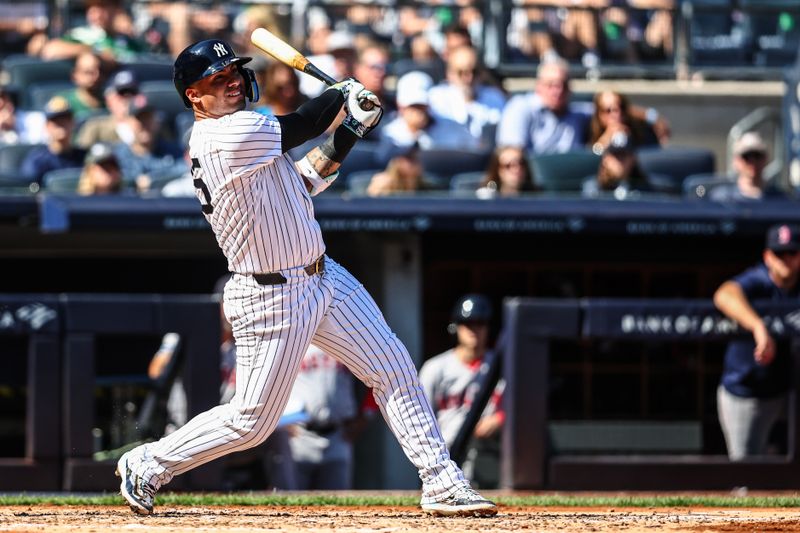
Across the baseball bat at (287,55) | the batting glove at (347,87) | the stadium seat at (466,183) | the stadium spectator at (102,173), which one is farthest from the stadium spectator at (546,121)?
the batting glove at (347,87)

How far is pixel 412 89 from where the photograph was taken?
30.5 feet

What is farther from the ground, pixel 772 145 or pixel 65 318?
pixel 772 145

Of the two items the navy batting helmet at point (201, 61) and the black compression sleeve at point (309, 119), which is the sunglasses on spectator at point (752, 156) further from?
the navy batting helmet at point (201, 61)

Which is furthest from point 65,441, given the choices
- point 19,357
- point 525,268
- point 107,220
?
point 525,268

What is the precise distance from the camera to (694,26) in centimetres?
1092

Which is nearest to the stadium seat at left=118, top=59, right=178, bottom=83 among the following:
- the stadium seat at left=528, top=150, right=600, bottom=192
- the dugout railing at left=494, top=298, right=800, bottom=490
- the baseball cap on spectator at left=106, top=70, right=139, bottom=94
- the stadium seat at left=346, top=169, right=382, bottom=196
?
the baseball cap on spectator at left=106, top=70, right=139, bottom=94

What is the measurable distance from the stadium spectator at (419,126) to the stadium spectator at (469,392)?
1.76m

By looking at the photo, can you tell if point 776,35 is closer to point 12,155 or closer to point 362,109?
point 12,155

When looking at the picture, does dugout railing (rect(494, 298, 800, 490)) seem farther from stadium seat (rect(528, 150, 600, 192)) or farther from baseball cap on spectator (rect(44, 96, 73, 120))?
baseball cap on spectator (rect(44, 96, 73, 120))

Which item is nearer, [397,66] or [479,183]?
[479,183]

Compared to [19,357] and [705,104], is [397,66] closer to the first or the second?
[705,104]

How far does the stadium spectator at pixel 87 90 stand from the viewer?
952cm

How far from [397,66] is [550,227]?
102 inches

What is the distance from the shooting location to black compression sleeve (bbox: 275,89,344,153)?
4574 mm
